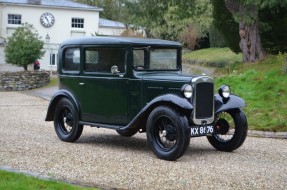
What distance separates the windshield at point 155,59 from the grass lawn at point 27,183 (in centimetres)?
342

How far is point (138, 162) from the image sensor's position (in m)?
8.23

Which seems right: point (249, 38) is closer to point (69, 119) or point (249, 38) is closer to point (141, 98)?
point (69, 119)

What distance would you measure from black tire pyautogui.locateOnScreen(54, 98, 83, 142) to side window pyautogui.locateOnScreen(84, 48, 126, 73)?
2.72ft

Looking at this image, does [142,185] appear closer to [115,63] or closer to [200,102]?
[200,102]

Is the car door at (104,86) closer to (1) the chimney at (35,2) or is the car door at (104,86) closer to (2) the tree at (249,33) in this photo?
(2) the tree at (249,33)

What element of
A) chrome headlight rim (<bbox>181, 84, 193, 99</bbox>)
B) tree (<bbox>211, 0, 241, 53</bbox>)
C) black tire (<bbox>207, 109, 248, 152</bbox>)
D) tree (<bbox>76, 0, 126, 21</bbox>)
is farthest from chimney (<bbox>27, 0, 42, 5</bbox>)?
chrome headlight rim (<bbox>181, 84, 193, 99</bbox>)

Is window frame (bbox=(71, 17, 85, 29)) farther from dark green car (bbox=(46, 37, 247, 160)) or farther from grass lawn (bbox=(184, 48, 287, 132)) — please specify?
dark green car (bbox=(46, 37, 247, 160))

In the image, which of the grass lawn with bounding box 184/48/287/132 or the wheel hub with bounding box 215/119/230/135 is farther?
the grass lawn with bounding box 184/48/287/132

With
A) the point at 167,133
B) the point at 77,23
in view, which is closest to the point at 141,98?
the point at 167,133

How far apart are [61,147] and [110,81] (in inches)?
58.4

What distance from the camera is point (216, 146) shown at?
32.2 feet

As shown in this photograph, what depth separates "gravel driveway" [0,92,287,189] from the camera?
22.8ft

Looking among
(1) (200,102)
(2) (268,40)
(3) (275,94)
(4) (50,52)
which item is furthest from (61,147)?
(4) (50,52)

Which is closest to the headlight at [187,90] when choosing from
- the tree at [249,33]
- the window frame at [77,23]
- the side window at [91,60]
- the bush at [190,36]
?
the side window at [91,60]
